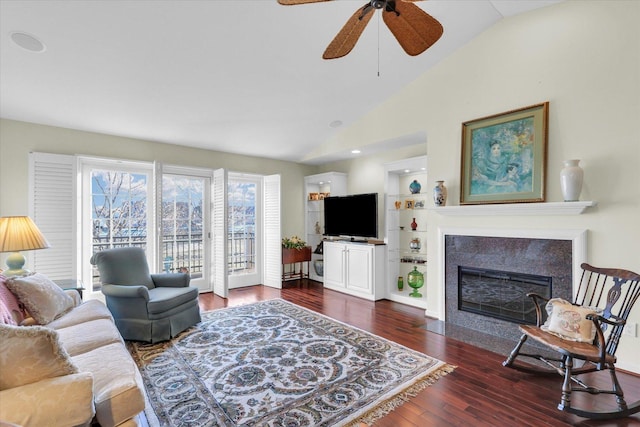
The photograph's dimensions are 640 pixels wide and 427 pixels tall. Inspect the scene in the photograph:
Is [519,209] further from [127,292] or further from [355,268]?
[127,292]

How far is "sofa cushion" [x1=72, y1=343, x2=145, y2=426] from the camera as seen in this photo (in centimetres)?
150

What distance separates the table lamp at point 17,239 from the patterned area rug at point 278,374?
129 cm

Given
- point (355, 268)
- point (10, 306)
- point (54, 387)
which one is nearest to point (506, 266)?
point (355, 268)

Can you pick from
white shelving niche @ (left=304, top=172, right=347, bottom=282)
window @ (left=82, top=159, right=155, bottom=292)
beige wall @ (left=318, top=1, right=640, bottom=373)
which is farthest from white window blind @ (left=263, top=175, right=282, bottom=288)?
beige wall @ (left=318, top=1, right=640, bottom=373)

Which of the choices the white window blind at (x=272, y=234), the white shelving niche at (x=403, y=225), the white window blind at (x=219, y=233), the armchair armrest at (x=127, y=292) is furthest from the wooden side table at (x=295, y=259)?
the armchair armrest at (x=127, y=292)

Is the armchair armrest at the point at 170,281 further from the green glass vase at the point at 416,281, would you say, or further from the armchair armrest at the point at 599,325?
the armchair armrest at the point at 599,325

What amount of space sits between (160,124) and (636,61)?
201 inches

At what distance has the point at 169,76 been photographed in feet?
11.0

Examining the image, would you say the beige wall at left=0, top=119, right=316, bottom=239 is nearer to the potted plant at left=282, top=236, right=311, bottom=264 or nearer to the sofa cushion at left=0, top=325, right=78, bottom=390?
the potted plant at left=282, top=236, right=311, bottom=264

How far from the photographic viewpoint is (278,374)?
2.58m

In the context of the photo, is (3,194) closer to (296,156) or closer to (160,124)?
(160,124)

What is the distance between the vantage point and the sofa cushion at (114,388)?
150 centimetres

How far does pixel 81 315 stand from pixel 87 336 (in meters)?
0.56

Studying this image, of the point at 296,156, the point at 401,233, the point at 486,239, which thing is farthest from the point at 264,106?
the point at 486,239
